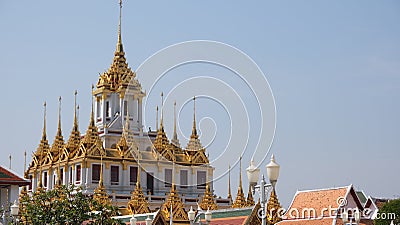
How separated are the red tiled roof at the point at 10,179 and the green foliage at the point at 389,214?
14.6m

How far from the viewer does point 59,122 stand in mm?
60500

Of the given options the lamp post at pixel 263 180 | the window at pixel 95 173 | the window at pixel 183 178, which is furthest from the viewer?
the window at pixel 183 178

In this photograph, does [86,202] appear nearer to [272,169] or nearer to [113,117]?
[272,169]

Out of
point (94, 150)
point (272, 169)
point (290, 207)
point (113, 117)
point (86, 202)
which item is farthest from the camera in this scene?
point (113, 117)

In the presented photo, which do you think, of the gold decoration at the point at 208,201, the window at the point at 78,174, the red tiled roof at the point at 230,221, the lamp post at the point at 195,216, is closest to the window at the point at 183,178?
the gold decoration at the point at 208,201

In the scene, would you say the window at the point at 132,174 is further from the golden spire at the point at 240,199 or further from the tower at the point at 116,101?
the golden spire at the point at 240,199

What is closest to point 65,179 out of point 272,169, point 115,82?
point 115,82

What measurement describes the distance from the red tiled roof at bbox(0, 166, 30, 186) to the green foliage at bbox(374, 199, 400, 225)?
14612 mm

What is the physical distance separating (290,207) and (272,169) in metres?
21.9

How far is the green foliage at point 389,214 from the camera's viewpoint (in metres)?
35.6

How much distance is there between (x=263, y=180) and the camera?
672 inches

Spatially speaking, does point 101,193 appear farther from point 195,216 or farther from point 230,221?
point 195,216

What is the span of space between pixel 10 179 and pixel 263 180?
70.0 ft

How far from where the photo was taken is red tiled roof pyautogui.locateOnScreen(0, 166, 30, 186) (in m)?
36.1
